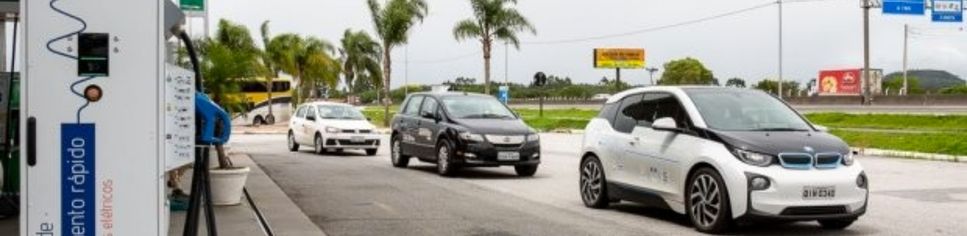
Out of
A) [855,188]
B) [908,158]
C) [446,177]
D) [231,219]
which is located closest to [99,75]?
[231,219]

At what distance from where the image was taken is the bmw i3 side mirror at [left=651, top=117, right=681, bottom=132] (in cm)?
982

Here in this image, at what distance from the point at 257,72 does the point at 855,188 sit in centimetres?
746

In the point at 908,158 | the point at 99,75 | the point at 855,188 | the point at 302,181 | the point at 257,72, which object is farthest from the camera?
the point at 908,158

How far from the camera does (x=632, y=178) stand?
34.7 feet

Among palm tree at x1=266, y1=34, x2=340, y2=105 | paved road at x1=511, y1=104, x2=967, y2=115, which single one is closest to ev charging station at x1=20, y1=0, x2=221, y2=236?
paved road at x1=511, y1=104, x2=967, y2=115

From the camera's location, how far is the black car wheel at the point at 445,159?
53.0ft

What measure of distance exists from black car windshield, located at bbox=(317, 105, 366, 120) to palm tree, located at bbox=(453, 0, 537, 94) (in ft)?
64.5

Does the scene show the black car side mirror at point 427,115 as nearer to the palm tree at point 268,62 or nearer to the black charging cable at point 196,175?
the black charging cable at point 196,175

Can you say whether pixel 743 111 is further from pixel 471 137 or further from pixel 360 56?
pixel 360 56

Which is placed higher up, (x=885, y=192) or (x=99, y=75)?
(x=99, y=75)

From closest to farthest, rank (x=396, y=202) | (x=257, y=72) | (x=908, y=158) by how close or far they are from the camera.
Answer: (x=396, y=202) < (x=257, y=72) < (x=908, y=158)

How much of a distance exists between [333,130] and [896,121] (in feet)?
69.2

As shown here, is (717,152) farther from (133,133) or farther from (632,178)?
(133,133)

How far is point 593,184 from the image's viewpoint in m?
11.4
